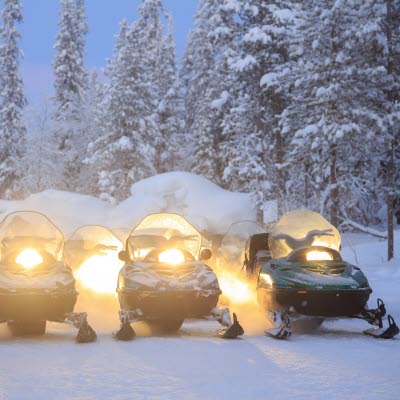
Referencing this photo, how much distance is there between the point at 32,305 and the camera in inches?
302

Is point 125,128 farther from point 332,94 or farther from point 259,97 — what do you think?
point 332,94

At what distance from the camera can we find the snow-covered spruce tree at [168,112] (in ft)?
144

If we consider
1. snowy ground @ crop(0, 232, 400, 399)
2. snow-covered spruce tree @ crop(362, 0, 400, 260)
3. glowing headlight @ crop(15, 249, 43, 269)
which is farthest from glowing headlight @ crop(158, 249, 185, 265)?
snow-covered spruce tree @ crop(362, 0, 400, 260)

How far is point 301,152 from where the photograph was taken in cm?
2200

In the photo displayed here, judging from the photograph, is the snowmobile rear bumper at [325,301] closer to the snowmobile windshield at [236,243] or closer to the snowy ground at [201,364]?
the snowy ground at [201,364]

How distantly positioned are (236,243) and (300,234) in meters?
3.56

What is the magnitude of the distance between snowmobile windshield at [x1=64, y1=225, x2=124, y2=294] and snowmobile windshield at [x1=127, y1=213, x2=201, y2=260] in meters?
2.58

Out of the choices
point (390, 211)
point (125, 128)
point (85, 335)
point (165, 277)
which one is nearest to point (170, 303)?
point (165, 277)

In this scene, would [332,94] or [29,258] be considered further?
[332,94]

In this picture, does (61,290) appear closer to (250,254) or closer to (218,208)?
(250,254)

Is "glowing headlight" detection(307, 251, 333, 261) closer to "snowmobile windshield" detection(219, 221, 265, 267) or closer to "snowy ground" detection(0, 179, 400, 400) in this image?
"snowy ground" detection(0, 179, 400, 400)

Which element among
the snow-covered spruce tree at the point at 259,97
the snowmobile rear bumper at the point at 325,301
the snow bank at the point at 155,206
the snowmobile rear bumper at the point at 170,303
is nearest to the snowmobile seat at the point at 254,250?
the snowmobile rear bumper at the point at 325,301

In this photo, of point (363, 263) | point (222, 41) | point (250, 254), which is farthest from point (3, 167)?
point (250, 254)

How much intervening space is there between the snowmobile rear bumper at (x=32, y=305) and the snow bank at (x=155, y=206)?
16573 mm
